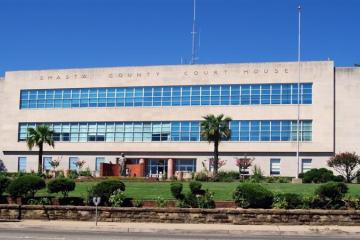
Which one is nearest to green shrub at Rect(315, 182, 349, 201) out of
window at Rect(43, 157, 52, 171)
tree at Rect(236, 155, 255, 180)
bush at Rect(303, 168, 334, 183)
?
bush at Rect(303, 168, 334, 183)

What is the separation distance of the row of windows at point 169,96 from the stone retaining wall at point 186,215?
1701 inches

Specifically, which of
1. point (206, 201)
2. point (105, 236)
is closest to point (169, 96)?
point (206, 201)

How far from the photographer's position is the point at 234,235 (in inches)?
933

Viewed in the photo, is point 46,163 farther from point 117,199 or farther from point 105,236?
point 105,236

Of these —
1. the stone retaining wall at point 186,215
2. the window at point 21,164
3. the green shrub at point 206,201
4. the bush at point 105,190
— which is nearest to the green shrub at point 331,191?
the stone retaining wall at point 186,215

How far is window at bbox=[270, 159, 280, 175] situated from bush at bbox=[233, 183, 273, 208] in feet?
137

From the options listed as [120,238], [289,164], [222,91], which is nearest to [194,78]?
[222,91]

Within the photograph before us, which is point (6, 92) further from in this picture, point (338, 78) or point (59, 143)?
point (338, 78)

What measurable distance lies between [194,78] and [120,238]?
53.5 metres

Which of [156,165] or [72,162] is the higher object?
[72,162]

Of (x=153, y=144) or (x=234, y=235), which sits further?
(x=153, y=144)

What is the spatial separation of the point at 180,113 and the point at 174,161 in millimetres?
5928

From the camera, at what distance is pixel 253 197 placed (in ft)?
93.2

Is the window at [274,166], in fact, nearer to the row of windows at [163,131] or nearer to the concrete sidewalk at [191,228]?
the row of windows at [163,131]
